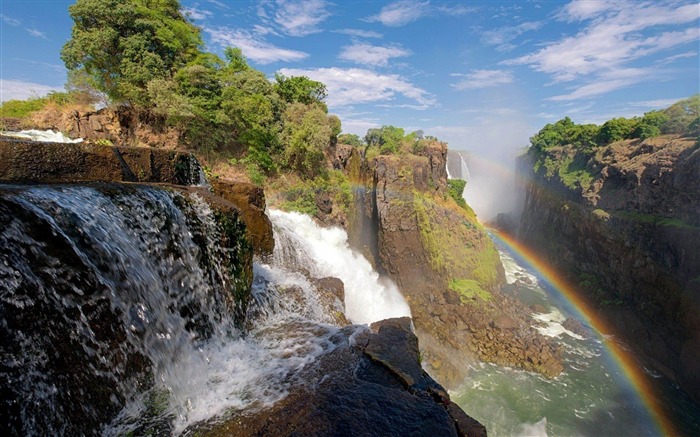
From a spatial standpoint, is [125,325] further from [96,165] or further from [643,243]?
[643,243]

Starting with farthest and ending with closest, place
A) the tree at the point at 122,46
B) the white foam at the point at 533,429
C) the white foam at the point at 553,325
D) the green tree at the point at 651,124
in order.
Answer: the green tree at the point at 651,124, the white foam at the point at 553,325, the tree at the point at 122,46, the white foam at the point at 533,429

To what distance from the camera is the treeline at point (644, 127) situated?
85.7 feet

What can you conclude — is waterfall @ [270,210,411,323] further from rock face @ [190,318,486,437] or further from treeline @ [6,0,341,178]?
rock face @ [190,318,486,437]

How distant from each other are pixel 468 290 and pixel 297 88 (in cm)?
2074

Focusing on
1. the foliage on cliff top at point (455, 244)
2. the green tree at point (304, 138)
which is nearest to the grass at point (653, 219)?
the foliage on cliff top at point (455, 244)

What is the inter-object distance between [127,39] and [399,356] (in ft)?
70.9

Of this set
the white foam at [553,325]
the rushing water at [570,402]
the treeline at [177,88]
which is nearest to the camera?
the rushing water at [570,402]

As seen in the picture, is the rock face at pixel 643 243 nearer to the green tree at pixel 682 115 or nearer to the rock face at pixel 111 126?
the green tree at pixel 682 115

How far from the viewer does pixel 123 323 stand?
3967 mm

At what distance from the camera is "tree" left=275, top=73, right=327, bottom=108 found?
24672 millimetres

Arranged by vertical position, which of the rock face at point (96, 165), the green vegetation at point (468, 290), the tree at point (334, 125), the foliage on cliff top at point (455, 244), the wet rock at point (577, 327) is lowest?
the wet rock at point (577, 327)

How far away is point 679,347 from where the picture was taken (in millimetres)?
17891

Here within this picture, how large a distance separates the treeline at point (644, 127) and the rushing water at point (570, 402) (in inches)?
790

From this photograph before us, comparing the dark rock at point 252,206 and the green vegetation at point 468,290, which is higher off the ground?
the dark rock at point 252,206
